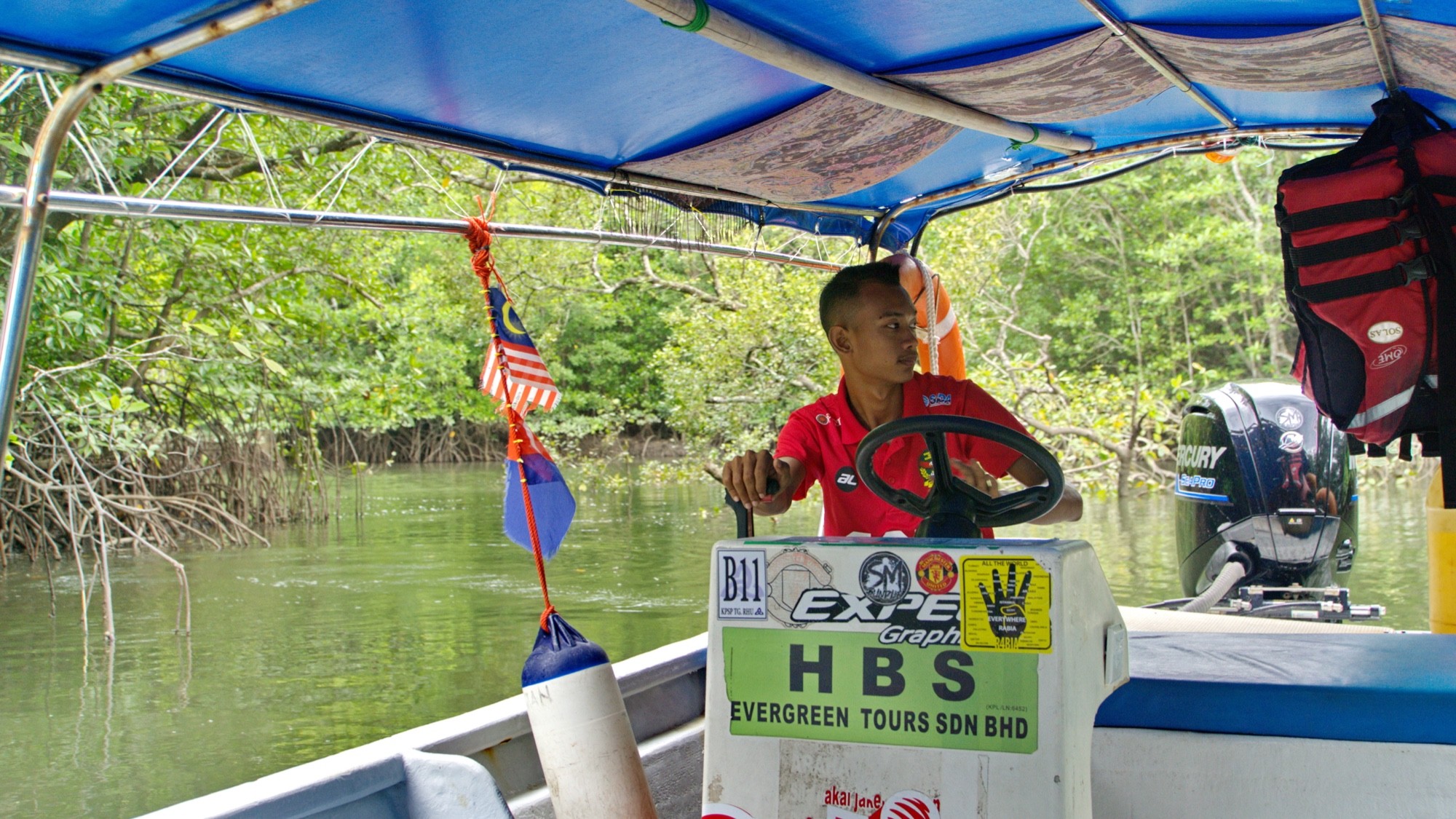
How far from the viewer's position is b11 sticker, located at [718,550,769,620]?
1.44 meters

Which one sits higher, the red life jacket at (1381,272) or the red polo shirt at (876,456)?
the red life jacket at (1381,272)

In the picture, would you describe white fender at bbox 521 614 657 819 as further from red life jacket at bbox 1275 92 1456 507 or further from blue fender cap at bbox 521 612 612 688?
red life jacket at bbox 1275 92 1456 507

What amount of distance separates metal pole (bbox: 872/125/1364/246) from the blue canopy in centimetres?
2

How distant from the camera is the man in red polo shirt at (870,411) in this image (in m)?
2.33

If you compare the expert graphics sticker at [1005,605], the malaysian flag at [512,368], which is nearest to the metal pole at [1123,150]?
the malaysian flag at [512,368]

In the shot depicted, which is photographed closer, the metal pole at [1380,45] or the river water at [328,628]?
the metal pole at [1380,45]

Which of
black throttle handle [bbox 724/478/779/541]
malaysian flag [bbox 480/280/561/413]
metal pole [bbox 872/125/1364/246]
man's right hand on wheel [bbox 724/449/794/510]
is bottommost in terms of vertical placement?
black throttle handle [bbox 724/478/779/541]

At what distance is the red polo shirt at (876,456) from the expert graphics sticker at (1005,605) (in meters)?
0.93

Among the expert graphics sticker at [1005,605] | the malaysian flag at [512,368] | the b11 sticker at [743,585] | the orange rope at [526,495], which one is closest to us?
the expert graphics sticker at [1005,605]

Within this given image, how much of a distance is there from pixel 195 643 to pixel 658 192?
703cm

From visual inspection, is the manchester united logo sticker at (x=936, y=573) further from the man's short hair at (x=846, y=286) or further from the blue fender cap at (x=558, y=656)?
the man's short hair at (x=846, y=286)

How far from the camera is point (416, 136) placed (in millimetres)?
2623

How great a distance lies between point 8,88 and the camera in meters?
2.62

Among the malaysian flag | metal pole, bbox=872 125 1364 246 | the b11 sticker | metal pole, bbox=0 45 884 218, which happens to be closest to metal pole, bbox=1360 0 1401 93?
metal pole, bbox=872 125 1364 246
